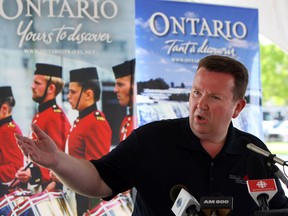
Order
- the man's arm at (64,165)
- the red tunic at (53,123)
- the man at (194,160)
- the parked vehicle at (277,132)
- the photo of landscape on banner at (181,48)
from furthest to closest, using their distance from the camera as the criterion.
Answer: the parked vehicle at (277,132), the photo of landscape on banner at (181,48), the red tunic at (53,123), the man at (194,160), the man's arm at (64,165)

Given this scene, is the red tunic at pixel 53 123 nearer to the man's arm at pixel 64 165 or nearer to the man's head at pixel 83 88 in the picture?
the man's head at pixel 83 88

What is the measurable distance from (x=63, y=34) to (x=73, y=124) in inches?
25.6

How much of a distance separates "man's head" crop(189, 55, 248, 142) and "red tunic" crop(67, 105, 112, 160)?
1.59 metres

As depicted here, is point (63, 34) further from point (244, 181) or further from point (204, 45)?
point (244, 181)

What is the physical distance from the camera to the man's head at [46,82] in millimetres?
3498

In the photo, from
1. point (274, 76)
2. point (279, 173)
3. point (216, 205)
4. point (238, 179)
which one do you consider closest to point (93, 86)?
point (238, 179)

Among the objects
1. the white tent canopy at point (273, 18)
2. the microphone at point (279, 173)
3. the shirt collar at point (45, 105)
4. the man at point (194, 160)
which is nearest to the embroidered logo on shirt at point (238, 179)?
the man at point (194, 160)

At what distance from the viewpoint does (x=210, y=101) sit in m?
2.04

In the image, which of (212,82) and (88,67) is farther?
(88,67)

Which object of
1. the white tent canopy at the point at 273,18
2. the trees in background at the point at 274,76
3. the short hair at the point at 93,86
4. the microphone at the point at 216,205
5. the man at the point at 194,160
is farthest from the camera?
the trees in background at the point at 274,76

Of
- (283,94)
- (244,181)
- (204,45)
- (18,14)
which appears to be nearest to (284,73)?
(283,94)

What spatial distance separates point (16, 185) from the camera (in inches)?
135

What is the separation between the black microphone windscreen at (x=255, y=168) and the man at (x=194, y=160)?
0.01m

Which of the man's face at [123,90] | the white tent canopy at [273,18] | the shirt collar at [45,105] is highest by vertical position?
the white tent canopy at [273,18]
